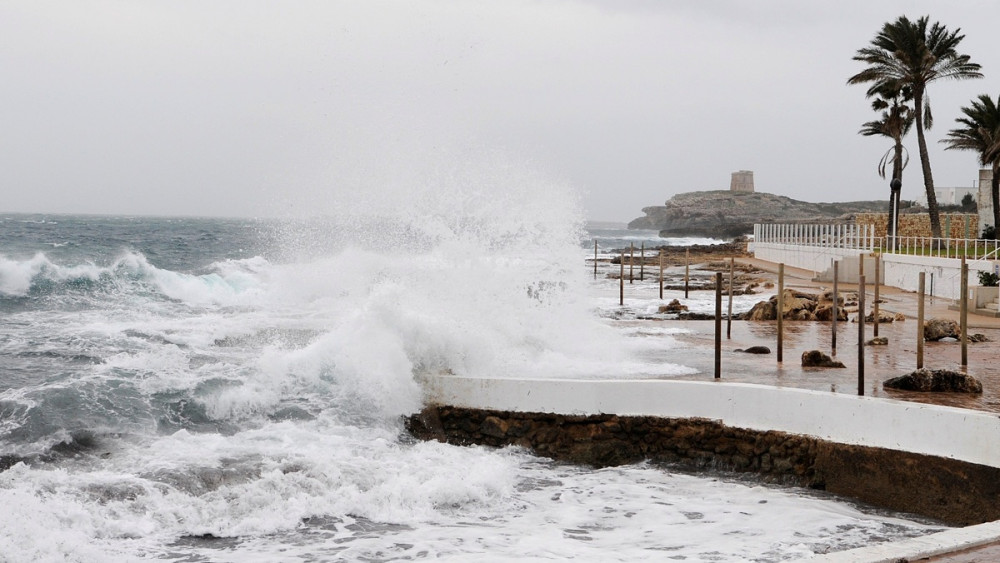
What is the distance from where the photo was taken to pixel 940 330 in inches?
606

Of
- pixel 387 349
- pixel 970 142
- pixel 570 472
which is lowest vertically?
pixel 570 472

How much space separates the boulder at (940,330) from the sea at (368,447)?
413cm

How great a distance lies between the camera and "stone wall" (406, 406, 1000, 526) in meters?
8.23

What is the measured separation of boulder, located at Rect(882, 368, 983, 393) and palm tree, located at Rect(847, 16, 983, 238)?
28366 millimetres

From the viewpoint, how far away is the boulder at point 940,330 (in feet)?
50.3

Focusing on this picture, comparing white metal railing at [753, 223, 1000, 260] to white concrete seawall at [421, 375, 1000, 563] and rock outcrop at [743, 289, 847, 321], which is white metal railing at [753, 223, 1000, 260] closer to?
rock outcrop at [743, 289, 847, 321]

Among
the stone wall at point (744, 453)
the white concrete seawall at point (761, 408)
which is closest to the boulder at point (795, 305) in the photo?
the white concrete seawall at point (761, 408)

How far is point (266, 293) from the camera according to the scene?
26719mm

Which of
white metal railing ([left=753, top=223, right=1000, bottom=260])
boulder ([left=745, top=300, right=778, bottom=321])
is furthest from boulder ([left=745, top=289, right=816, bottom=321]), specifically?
white metal railing ([left=753, top=223, right=1000, bottom=260])

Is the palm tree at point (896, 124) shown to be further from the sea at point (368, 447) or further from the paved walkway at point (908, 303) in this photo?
the sea at point (368, 447)

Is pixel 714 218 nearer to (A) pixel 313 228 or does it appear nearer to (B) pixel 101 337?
(A) pixel 313 228

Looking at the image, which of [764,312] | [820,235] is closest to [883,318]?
[764,312]

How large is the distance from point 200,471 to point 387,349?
3.43 meters

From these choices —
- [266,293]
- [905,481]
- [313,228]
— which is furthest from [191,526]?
[313,228]
